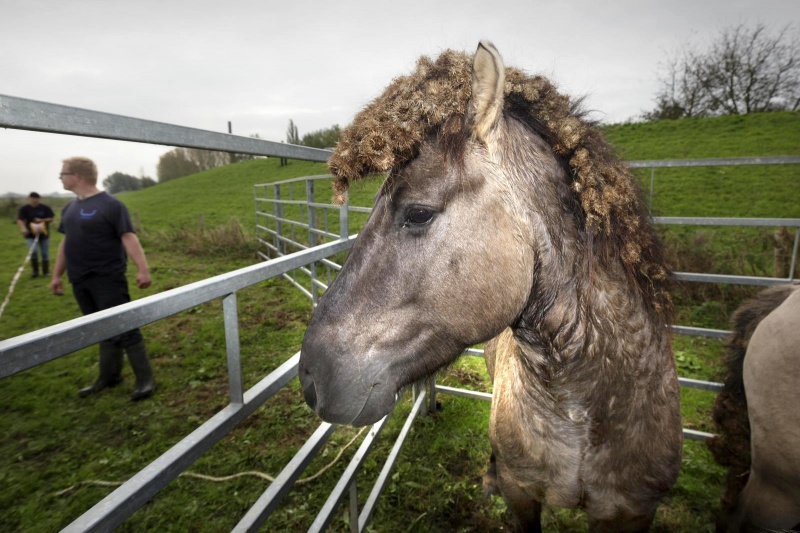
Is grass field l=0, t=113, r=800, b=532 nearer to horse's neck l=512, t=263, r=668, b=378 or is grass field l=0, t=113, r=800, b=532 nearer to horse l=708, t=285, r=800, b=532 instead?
horse's neck l=512, t=263, r=668, b=378

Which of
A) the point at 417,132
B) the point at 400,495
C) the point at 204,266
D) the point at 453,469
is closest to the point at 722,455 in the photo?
the point at 453,469

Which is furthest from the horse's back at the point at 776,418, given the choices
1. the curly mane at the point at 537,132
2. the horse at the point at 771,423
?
the curly mane at the point at 537,132

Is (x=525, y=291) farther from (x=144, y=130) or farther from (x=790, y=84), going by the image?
(x=790, y=84)

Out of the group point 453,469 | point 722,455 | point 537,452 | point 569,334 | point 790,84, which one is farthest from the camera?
point 790,84

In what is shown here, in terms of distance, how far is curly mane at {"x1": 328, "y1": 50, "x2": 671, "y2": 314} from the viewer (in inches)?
49.6

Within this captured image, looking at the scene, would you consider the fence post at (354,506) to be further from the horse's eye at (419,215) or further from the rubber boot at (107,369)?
the rubber boot at (107,369)

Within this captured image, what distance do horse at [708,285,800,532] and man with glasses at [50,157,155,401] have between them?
4957 millimetres

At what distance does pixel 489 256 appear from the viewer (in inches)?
51.0

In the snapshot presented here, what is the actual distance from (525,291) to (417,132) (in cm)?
69

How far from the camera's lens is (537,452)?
1.78 meters

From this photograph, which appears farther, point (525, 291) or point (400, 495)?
point (400, 495)


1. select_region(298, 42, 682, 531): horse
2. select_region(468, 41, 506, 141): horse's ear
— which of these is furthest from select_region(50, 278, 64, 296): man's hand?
select_region(468, 41, 506, 141): horse's ear

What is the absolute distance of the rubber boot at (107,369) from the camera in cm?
432

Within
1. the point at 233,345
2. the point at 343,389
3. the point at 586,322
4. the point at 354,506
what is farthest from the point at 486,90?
the point at 354,506
